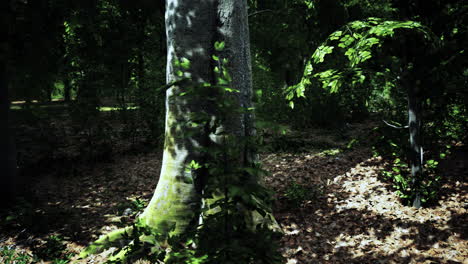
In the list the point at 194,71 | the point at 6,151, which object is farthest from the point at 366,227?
the point at 6,151

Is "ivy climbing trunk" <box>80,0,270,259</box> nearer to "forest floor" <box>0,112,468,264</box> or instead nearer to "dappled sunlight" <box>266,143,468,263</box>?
"forest floor" <box>0,112,468,264</box>

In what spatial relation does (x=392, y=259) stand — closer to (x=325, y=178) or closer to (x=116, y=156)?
(x=325, y=178)

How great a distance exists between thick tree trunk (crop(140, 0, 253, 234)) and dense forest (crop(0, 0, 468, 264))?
2 cm

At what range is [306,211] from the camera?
4645 mm

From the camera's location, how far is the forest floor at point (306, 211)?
11.6 feet

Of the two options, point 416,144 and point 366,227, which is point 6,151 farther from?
point 416,144

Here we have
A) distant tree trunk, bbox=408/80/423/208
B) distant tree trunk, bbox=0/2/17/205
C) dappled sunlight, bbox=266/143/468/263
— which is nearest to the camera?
dappled sunlight, bbox=266/143/468/263

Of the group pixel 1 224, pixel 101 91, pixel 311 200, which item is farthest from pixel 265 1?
pixel 1 224

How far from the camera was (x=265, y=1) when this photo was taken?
41.0ft

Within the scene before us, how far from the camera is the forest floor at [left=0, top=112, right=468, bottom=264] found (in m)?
3.54

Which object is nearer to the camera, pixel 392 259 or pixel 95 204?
pixel 392 259

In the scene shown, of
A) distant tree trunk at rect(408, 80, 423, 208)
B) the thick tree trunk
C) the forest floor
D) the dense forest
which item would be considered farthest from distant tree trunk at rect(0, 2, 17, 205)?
distant tree trunk at rect(408, 80, 423, 208)

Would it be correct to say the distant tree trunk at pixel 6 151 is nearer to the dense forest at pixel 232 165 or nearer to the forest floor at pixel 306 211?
the dense forest at pixel 232 165

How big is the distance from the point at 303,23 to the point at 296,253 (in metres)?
9.73
